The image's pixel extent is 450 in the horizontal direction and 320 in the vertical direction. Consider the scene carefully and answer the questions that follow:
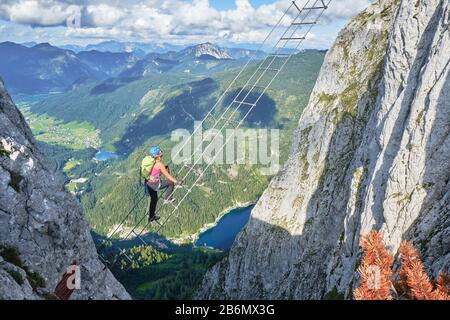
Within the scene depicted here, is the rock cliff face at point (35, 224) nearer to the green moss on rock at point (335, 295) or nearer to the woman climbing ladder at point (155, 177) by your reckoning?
the woman climbing ladder at point (155, 177)

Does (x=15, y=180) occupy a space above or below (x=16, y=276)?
above

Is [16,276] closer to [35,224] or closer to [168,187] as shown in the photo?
[35,224]

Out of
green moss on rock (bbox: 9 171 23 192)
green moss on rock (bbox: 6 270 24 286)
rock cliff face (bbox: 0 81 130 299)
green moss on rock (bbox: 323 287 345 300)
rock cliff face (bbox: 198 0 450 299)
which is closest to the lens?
green moss on rock (bbox: 6 270 24 286)

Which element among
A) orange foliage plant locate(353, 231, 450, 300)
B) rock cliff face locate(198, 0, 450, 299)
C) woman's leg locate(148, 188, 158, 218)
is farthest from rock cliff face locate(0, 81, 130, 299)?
rock cliff face locate(198, 0, 450, 299)

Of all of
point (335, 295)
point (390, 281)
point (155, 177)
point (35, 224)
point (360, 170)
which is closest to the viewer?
point (390, 281)

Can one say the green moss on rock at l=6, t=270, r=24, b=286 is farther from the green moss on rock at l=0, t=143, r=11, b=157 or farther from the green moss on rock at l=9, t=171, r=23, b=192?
the green moss on rock at l=0, t=143, r=11, b=157

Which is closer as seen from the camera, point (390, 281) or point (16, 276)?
point (390, 281)

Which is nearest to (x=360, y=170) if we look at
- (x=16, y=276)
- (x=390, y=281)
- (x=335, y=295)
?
(x=335, y=295)
